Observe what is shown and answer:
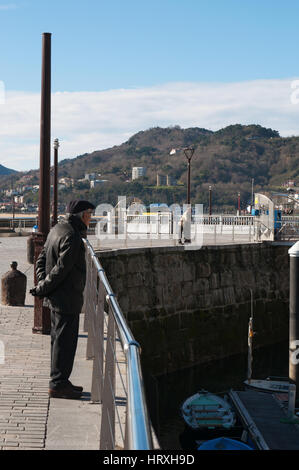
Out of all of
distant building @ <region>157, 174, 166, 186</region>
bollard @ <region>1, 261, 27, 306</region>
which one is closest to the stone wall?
bollard @ <region>1, 261, 27, 306</region>

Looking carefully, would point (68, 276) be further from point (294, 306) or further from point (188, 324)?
point (188, 324)

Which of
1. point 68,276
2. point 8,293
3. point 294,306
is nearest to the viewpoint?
point 68,276

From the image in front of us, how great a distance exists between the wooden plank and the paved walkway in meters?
9.38

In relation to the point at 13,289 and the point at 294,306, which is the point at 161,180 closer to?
the point at 294,306

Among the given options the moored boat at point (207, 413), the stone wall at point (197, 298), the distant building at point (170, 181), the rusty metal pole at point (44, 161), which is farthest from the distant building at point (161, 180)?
the rusty metal pole at point (44, 161)

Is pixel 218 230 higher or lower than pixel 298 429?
higher

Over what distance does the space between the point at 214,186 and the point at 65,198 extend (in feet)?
124

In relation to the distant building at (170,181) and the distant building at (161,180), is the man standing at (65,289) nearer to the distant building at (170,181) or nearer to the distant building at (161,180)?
the distant building at (161,180)

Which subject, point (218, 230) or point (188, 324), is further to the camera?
point (218, 230)

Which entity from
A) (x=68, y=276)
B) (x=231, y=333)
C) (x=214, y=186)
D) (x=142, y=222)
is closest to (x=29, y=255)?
(x=231, y=333)

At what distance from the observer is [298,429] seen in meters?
17.5

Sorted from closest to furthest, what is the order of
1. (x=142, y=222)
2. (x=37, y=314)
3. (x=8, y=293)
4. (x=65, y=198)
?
(x=37, y=314)
(x=8, y=293)
(x=142, y=222)
(x=65, y=198)

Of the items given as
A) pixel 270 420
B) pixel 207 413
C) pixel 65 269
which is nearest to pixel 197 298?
pixel 207 413
